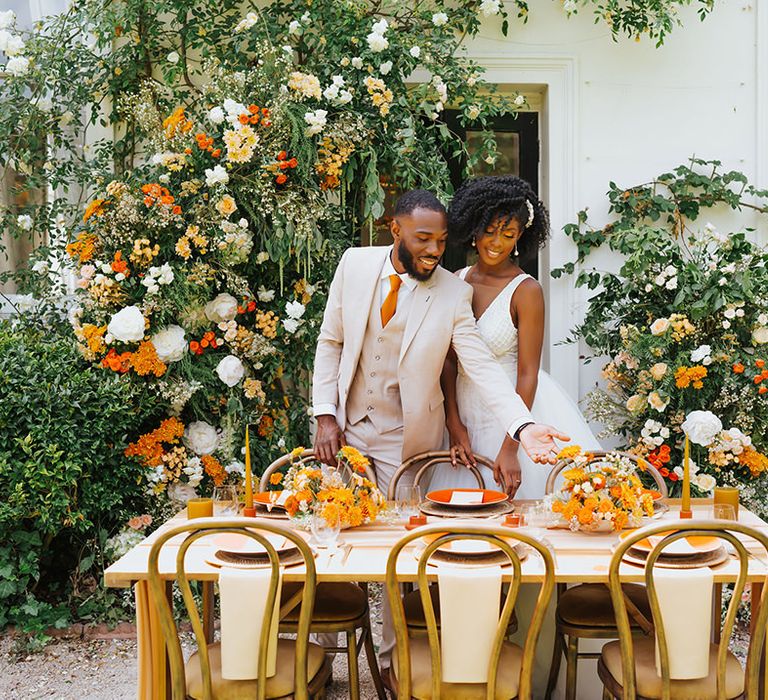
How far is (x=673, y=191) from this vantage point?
527 centimetres

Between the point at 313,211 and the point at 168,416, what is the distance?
133 cm

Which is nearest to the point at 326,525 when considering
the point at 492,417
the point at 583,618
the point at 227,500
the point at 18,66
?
the point at 227,500

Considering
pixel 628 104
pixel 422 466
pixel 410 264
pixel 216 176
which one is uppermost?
pixel 628 104

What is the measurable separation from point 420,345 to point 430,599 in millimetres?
1280

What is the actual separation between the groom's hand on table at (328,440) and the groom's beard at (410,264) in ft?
2.26

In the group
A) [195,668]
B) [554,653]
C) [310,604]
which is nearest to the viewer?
[310,604]

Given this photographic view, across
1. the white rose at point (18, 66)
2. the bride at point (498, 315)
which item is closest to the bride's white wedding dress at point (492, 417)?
the bride at point (498, 315)

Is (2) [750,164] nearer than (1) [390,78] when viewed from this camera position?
No

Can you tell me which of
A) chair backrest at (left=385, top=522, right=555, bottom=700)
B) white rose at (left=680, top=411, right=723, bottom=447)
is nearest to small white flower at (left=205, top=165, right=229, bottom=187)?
chair backrest at (left=385, top=522, right=555, bottom=700)

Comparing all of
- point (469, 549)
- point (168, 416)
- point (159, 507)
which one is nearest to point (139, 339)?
point (168, 416)

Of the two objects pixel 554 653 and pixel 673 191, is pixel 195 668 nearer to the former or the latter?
pixel 554 653

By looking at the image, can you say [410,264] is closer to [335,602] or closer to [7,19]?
[335,602]

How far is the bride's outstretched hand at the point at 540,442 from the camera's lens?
322cm

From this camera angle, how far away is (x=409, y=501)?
311 cm
